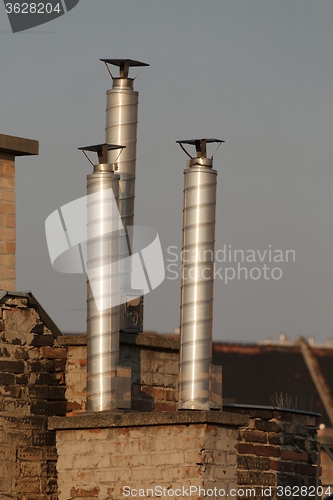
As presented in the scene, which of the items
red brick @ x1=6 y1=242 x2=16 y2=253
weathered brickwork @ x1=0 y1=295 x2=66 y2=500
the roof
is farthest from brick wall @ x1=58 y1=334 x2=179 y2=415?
the roof

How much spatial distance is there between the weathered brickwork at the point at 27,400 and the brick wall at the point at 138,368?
0.12 m

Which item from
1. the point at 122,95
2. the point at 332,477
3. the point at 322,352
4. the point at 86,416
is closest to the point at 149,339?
the point at 86,416

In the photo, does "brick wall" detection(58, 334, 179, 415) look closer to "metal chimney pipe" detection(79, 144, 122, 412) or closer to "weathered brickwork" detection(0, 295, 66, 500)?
"weathered brickwork" detection(0, 295, 66, 500)

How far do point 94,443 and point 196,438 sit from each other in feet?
3.00

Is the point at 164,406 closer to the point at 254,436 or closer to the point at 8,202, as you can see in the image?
the point at 254,436

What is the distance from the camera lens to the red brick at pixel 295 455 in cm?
1217

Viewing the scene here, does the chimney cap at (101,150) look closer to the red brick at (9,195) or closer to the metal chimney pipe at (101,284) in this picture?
the metal chimney pipe at (101,284)

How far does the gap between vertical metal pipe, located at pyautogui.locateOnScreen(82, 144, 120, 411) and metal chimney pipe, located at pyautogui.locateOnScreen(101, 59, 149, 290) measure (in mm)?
607

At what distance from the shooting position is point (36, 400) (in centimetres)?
1050

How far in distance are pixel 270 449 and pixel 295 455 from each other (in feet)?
1.06

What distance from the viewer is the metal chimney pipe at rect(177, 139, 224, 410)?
32.4 feet

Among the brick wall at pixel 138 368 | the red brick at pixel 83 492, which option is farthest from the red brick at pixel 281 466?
the red brick at pixel 83 492

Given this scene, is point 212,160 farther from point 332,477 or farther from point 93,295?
point 332,477

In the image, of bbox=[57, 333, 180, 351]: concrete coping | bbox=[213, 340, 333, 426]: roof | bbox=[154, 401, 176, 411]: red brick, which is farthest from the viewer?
bbox=[213, 340, 333, 426]: roof
